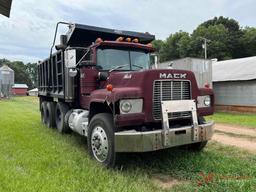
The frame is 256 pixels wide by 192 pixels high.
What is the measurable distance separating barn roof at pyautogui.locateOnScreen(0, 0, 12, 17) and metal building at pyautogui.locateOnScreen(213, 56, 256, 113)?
1433 cm

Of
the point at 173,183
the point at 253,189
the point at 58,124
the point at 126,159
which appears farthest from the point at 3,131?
the point at 253,189

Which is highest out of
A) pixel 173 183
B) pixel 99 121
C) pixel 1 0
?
pixel 1 0

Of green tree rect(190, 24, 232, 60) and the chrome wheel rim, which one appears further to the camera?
green tree rect(190, 24, 232, 60)

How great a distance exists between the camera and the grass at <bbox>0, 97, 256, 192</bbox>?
4.17 m

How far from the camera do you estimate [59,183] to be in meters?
4.24

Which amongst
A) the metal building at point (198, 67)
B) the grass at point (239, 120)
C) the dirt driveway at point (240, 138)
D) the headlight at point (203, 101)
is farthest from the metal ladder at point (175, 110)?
the metal building at point (198, 67)

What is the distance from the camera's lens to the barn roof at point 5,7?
4.79 metres

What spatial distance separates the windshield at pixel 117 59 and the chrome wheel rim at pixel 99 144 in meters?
1.57

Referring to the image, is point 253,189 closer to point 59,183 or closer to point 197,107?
point 197,107

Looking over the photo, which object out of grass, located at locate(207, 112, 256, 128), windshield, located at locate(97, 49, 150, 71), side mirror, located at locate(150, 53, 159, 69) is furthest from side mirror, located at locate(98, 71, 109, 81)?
grass, located at locate(207, 112, 256, 128)

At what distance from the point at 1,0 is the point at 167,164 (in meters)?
4.05

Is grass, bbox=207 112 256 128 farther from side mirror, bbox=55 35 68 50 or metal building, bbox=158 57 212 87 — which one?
side mirror, bbox=55 35 68 50

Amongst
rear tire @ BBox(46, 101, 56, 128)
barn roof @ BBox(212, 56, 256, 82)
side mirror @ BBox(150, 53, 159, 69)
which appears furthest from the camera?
barn roof @ BBox(212, 56, 256, 82)

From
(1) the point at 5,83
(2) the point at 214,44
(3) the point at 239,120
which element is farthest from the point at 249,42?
(1) the point at 5,83
